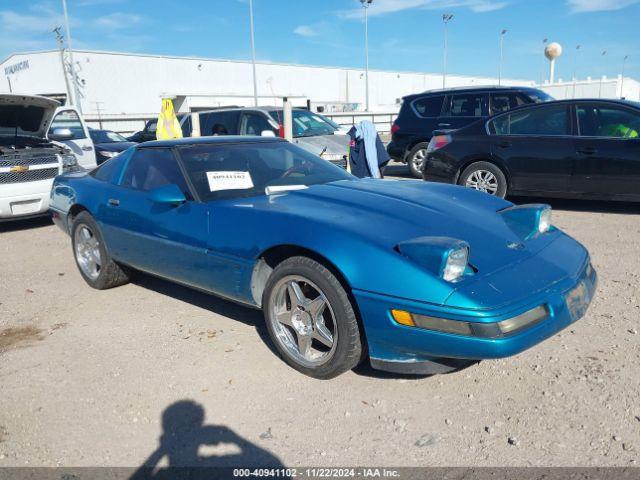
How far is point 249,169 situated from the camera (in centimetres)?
391

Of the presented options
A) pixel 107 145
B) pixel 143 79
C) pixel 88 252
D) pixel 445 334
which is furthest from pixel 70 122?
pixel 143 79

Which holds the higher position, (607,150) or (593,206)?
(607,150)

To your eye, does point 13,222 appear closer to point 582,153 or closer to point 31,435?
point 31,435

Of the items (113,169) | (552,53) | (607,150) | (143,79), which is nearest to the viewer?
(113,169)

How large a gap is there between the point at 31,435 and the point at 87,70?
4991cm

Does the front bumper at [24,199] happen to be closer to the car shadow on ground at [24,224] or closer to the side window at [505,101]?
the car shadow on ground at [24,224]

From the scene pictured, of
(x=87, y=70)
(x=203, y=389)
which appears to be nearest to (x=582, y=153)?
(x=203, y=389)

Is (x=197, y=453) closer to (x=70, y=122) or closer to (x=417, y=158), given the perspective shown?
(x=70, y=122)

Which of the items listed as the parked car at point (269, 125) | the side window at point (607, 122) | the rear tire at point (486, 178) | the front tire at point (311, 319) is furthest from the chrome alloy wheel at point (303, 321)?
the parked car at point (269, 125)

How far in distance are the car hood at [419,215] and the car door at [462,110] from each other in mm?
6595

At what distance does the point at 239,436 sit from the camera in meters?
2.58

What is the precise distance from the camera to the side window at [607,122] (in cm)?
650

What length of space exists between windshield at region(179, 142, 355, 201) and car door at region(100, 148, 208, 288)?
125mm

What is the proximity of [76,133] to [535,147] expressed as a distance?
7.31 metres
